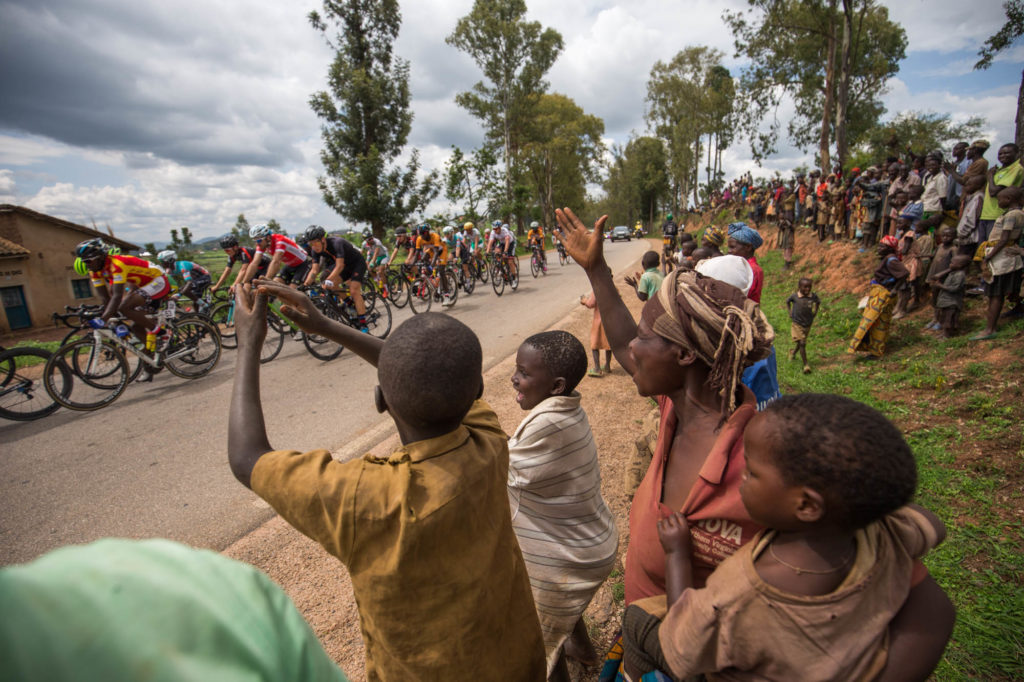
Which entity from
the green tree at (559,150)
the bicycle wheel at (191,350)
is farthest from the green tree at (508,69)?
the bicycle wheel at (191,350)

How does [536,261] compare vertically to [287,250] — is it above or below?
below

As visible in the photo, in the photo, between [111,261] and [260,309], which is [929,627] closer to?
[260,309]

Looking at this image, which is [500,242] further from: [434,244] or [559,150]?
[559,150]

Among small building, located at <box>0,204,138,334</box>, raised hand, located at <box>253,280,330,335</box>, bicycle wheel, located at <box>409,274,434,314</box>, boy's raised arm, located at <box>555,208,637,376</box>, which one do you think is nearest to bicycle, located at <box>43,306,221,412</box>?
bicycle wheel, located at <box>409,274,434,314</box>

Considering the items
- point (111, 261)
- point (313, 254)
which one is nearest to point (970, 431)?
point (313, 254)

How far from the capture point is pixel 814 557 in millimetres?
1065

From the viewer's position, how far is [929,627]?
106cm

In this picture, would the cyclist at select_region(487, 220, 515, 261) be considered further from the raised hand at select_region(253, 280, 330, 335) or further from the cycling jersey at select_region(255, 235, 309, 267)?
the raised hand at select_region(253, 280, 330, 335)

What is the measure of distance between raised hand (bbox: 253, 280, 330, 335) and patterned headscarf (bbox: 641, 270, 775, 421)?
1.40 meters

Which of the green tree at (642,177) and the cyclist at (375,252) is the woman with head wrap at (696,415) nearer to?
the cyclist at (375,252)

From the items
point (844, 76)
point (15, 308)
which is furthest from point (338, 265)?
point (15, 308)

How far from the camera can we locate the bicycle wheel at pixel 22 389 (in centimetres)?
554

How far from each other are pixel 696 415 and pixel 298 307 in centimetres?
166

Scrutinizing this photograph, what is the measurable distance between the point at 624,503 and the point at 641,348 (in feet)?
6.63
